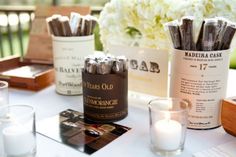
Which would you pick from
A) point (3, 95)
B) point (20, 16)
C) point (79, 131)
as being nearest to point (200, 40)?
point (79, 131)

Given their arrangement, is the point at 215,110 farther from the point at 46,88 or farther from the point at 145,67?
the point at 46,88

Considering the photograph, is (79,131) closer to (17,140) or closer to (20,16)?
(17,140)

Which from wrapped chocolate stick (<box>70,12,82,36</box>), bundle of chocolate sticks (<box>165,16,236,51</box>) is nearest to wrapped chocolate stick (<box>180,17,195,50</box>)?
bundle of chocolate sticks (<box>165,16,236,51</box>)

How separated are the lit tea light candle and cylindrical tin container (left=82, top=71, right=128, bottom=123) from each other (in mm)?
152

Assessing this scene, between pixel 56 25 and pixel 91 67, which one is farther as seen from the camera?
pixel 56 25

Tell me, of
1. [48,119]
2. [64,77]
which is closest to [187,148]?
[48,119]

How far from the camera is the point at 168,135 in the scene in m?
0.56

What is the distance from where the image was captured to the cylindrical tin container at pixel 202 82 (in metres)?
0.64

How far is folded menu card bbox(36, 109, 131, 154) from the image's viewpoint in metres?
0.62

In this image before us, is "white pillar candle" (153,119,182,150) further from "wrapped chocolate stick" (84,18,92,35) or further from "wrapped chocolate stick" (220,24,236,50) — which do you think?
"wrapped chocolate stick" (84,18,92,35)

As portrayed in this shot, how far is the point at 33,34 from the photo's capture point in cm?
119

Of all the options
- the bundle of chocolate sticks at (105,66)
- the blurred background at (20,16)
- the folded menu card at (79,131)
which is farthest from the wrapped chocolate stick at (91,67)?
the blurred background at (20,16)

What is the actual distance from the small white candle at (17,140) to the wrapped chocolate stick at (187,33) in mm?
387

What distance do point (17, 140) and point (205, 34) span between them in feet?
1.46
